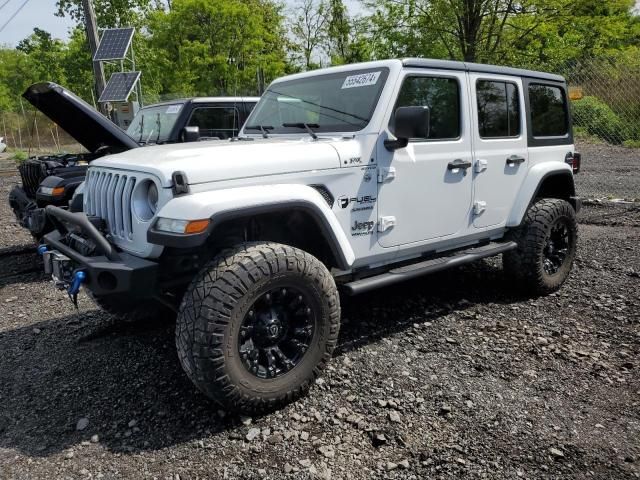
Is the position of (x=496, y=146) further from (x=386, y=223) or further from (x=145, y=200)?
(x=145, y=200)

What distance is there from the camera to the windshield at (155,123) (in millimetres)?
7137

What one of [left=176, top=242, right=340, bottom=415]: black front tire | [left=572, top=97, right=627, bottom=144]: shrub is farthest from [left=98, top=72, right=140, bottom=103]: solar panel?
[left=572, top=97, right=627, bottom=144]: shrub

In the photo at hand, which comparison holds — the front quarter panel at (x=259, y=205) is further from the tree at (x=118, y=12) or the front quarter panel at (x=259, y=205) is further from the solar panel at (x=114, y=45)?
the tree at (x=118, y=12)

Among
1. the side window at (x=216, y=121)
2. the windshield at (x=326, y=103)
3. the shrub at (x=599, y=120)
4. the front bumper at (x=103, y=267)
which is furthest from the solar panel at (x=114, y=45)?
the shrub at (x=599, y=120)

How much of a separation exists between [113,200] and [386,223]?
1733 mm

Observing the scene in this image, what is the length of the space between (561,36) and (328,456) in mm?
16011

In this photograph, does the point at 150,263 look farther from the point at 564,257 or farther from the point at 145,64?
the point at 145,64

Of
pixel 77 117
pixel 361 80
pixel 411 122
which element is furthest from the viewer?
pixel 77 117

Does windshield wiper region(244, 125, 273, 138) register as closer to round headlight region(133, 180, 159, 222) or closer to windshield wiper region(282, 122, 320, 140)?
windshield wiper region(282, 122, 320, 140)

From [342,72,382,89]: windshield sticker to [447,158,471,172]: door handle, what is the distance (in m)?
0.84

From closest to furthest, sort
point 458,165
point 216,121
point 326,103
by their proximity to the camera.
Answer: point 326,103 → point 458,165 → point 216,121

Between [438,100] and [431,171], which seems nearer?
[431,171]

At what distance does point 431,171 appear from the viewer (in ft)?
12.2

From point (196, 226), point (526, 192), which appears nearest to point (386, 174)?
point (196, 226)
